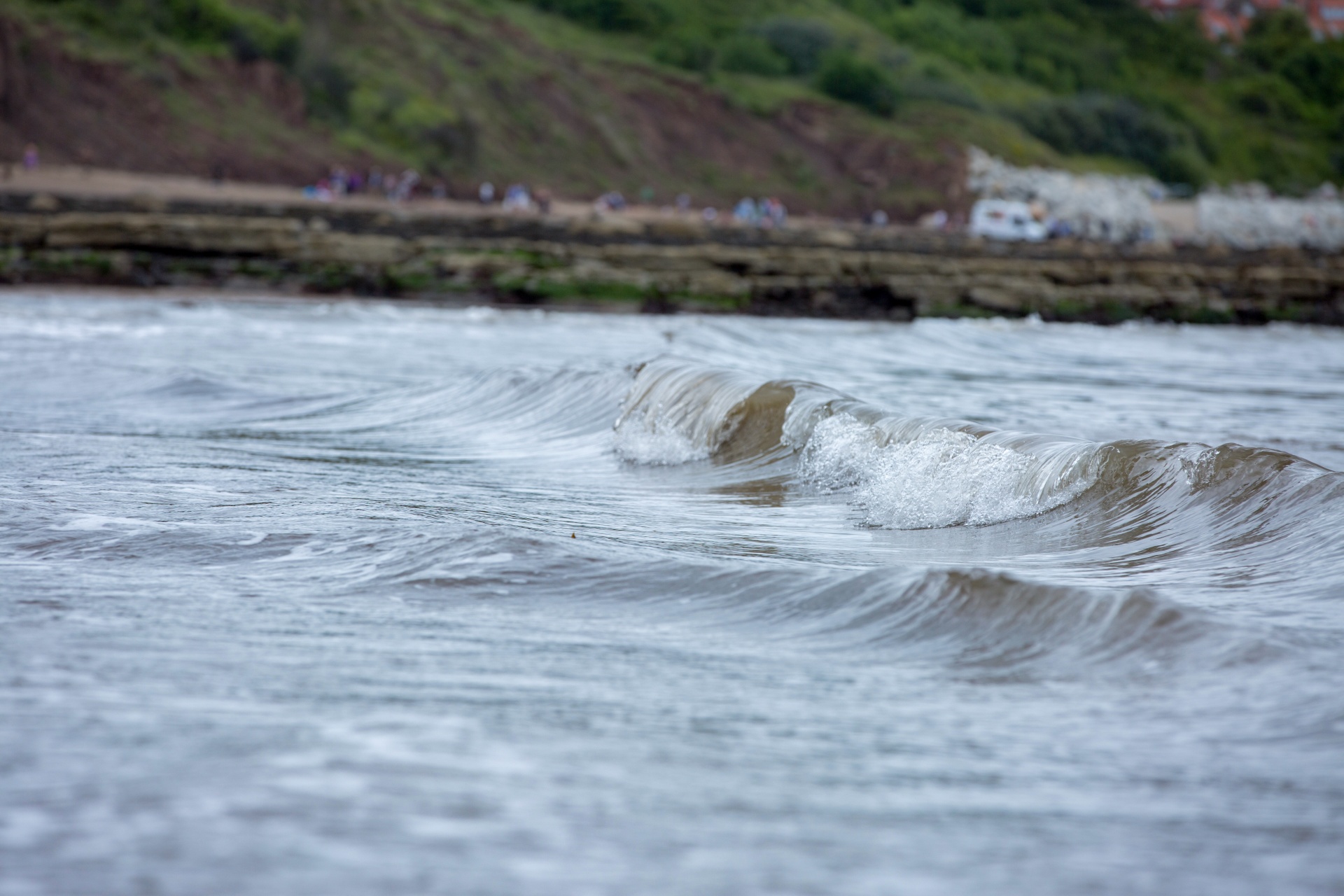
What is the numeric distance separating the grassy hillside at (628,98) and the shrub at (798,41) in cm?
11

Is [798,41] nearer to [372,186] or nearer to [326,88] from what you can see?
[326,88]

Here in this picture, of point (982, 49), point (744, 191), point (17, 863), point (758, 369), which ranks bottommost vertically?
point (17, 863)

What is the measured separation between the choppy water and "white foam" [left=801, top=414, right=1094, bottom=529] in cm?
3

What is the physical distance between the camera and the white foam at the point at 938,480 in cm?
624

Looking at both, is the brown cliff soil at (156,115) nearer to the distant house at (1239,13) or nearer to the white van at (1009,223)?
the white van at (1009,223)

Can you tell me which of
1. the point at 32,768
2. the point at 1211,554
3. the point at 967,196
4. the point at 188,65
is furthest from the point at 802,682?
the point at 967,196

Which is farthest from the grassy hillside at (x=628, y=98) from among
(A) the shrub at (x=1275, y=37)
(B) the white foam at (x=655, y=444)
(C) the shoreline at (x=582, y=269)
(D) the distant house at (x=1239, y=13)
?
(B) the white foam at (x=655, y=444)

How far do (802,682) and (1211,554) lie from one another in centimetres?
262

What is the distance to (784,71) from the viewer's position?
6322cm

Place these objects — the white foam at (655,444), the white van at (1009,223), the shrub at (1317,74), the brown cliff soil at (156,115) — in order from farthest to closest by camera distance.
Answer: the shrub at (1317,74), the white van at (1009,223), the brown cliff soil at (156,115), the white foam at (655,444)

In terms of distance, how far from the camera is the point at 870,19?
7731cm

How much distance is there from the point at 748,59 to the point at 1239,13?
7231cm

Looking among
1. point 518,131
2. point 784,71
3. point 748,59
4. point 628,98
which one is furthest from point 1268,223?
point 518,131

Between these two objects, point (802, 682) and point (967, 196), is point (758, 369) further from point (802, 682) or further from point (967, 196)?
point (967, 196)
